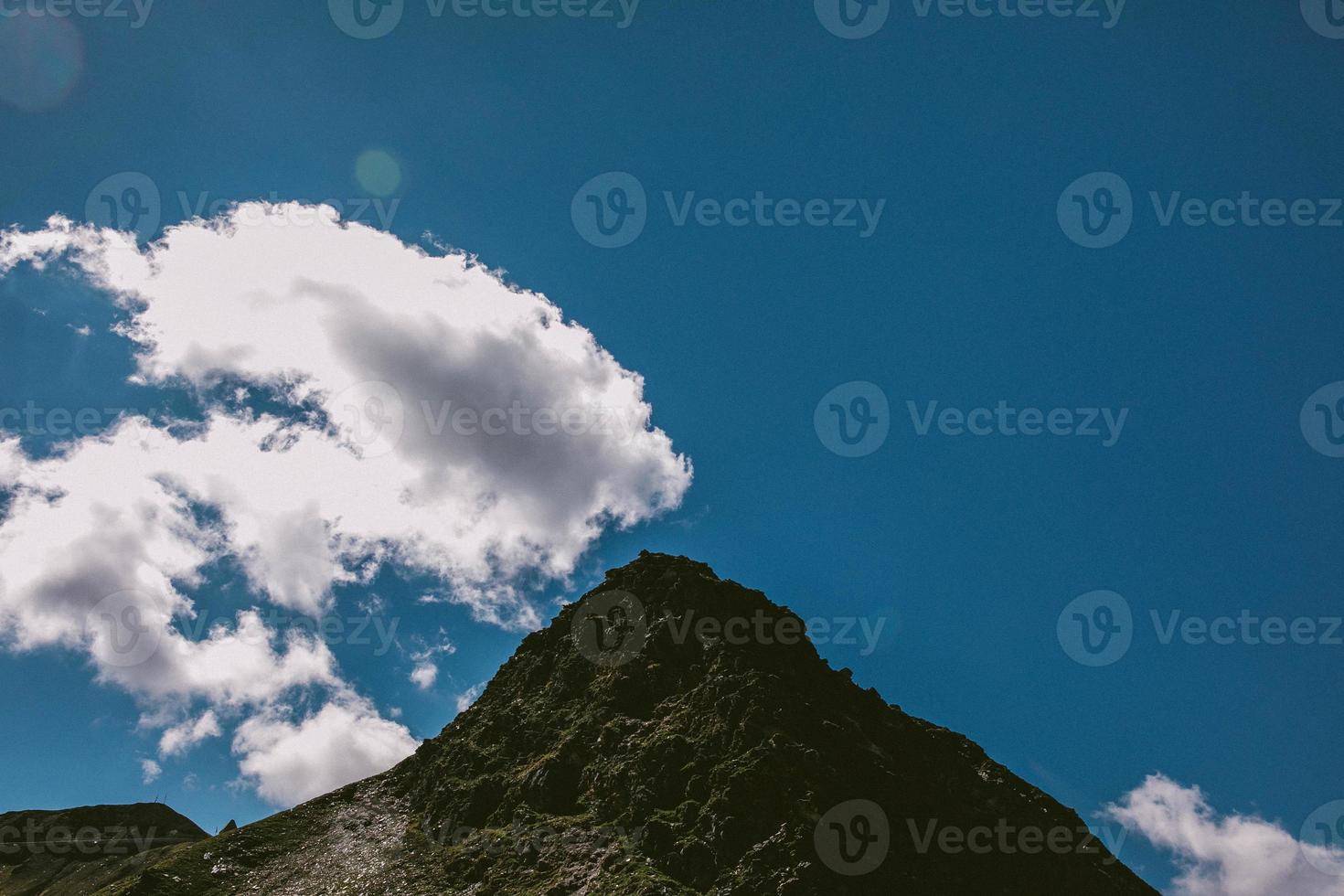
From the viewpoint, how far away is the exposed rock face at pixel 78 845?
14600cm

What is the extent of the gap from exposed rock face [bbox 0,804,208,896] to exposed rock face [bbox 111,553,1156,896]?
67.2 m

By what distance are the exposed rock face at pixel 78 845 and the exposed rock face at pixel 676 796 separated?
6723 centimetres

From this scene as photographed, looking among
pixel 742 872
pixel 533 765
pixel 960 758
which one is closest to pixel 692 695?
pixel 533 765

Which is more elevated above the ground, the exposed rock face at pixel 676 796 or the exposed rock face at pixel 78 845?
the exposed rock face at pixel 676 796

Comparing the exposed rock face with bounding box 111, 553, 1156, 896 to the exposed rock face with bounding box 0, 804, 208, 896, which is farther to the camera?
the exposed rock face with bounding box 0, 804, 208, 896

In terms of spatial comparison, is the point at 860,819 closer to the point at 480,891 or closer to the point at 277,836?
the point at 480,891

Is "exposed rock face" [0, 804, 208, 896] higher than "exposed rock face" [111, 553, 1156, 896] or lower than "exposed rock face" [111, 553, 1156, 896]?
lower

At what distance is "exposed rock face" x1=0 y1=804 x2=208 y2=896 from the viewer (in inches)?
5748

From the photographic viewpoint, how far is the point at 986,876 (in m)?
81.2

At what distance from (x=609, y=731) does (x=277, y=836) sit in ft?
150

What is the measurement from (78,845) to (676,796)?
17092 centimetres

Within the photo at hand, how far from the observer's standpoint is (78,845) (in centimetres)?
17088

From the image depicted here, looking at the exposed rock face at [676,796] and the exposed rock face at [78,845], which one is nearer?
the exposed rock face at [676,796]

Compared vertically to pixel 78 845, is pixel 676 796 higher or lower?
higher
